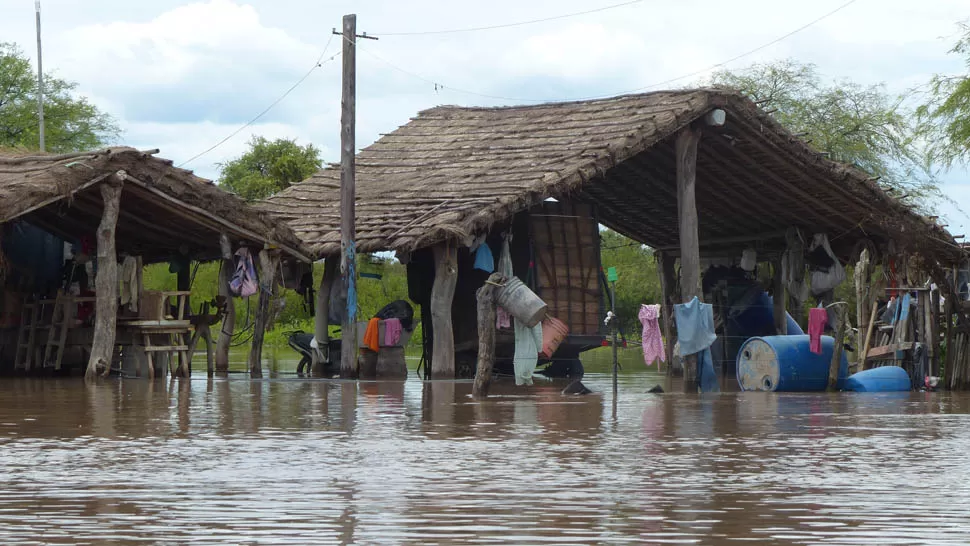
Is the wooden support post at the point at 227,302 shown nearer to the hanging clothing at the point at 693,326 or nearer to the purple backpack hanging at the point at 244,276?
the purple backpack hanging at the point at 244,276

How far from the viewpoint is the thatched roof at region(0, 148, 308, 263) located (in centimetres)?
1777

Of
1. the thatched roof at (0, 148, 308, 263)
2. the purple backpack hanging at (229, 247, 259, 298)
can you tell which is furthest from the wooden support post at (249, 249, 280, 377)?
the thatched roof at (0, 148, 308, 263)

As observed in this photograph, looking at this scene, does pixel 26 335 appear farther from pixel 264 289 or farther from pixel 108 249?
pixel 108 249

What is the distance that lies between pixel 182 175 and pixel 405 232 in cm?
337

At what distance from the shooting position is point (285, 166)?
158ft

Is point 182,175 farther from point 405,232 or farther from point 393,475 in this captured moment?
point 393,475

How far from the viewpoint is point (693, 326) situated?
19.7m

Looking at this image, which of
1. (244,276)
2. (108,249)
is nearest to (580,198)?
(244,276)

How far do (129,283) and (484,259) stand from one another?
551 cm

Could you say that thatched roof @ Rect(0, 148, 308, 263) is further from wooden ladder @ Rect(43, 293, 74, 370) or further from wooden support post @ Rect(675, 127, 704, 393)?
wooden support post @ Rect(675, 127, 704, 393)

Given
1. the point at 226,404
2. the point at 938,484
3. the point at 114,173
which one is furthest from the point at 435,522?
the point at 114,173

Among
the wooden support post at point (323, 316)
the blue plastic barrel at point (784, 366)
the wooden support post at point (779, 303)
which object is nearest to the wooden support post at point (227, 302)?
the wooden support post at point (323, 316)

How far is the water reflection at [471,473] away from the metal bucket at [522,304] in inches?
192

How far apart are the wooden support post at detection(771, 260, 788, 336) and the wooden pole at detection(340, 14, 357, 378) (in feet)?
30.2
